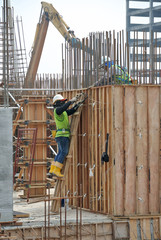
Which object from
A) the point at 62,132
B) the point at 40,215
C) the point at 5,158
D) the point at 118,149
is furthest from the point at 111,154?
the point at 5,158

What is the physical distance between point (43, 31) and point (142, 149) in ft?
59.0

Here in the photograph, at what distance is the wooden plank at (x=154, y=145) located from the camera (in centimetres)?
1373

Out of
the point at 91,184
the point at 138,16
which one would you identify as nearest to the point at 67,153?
the point at 91,184

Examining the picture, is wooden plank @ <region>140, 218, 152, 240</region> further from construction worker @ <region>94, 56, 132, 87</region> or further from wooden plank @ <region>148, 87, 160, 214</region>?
construction worker @ <region>94, 56, 132, 87</region>

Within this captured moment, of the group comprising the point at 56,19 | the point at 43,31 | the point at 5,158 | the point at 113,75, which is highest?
the point at 56,19

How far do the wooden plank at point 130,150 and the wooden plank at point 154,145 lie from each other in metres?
0.48

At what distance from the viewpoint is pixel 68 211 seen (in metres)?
14.5

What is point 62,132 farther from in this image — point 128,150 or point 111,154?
point 128,150

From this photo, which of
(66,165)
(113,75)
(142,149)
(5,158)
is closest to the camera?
(5,158)

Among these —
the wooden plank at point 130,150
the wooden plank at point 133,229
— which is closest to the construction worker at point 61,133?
the wooden plank at point 130,150

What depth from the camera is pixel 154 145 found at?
45.2 ft

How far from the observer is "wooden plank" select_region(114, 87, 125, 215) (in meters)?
13.5

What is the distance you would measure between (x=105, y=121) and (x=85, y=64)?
205 cm

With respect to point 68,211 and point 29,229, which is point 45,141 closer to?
point 68,211
